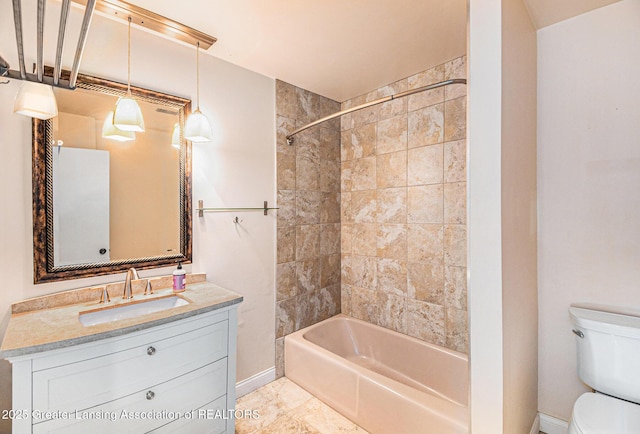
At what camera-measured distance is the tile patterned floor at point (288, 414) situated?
6.10 ft

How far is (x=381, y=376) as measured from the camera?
184 cm

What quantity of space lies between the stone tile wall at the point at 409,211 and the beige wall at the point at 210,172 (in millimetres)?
874

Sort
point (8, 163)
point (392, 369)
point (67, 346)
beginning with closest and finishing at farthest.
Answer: point (67, 346) < point (8, 163) < point (392, 369)

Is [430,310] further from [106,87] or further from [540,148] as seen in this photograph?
[106,87]

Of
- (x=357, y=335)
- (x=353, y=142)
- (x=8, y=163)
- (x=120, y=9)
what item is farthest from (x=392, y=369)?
(x=120, y=9)

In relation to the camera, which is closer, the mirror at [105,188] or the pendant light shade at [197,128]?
the mirror at [105,188]

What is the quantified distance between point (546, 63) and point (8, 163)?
3.00 meters

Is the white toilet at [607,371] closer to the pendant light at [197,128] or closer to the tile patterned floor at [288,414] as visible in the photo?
the tile patterned floor at [288,414]

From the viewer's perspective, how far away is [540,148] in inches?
70.3

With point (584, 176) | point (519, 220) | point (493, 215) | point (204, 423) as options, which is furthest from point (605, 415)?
point (204, 423)

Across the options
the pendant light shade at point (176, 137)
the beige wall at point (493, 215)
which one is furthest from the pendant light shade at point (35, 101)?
the beige wall at point (493, 215)

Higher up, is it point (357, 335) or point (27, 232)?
point (27, 232)

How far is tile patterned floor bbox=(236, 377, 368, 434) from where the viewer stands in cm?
186

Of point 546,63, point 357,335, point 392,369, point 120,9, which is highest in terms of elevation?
point 120,9
